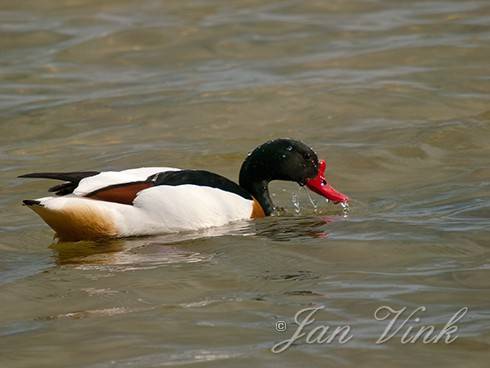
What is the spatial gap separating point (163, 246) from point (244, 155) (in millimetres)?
3202

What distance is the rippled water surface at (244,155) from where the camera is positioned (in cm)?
686

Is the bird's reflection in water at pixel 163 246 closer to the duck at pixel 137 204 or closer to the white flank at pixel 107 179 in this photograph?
the duck at pixel 137 204

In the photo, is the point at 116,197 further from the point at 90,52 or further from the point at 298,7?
the point at 298,7

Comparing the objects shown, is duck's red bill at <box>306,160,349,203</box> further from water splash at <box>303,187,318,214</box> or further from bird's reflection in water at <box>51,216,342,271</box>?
bird's reflection in water at <box>51,216,342,271</box>

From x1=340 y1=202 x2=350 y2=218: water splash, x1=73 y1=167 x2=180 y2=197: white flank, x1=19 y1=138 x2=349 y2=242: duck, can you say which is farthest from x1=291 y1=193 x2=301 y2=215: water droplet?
x1=73 y1=167 x2=180 y2=197: white flank

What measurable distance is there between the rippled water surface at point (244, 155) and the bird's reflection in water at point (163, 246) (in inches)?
1.0

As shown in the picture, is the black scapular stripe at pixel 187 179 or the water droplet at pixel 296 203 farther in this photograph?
the water droplet at pixel 296 203

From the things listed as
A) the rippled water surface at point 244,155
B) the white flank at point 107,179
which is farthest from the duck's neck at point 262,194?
the white flank at point 107,179

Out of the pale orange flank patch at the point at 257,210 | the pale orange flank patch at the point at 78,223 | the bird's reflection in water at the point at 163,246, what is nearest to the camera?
the bird's reflection in water at the point at 163,246

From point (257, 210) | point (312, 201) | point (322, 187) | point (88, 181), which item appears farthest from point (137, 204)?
point (312, 201)

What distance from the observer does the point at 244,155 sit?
39.5 ft

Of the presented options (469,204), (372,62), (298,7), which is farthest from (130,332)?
(298,7)

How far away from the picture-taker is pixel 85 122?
44.3ft

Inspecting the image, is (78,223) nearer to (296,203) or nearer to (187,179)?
(187,179)
